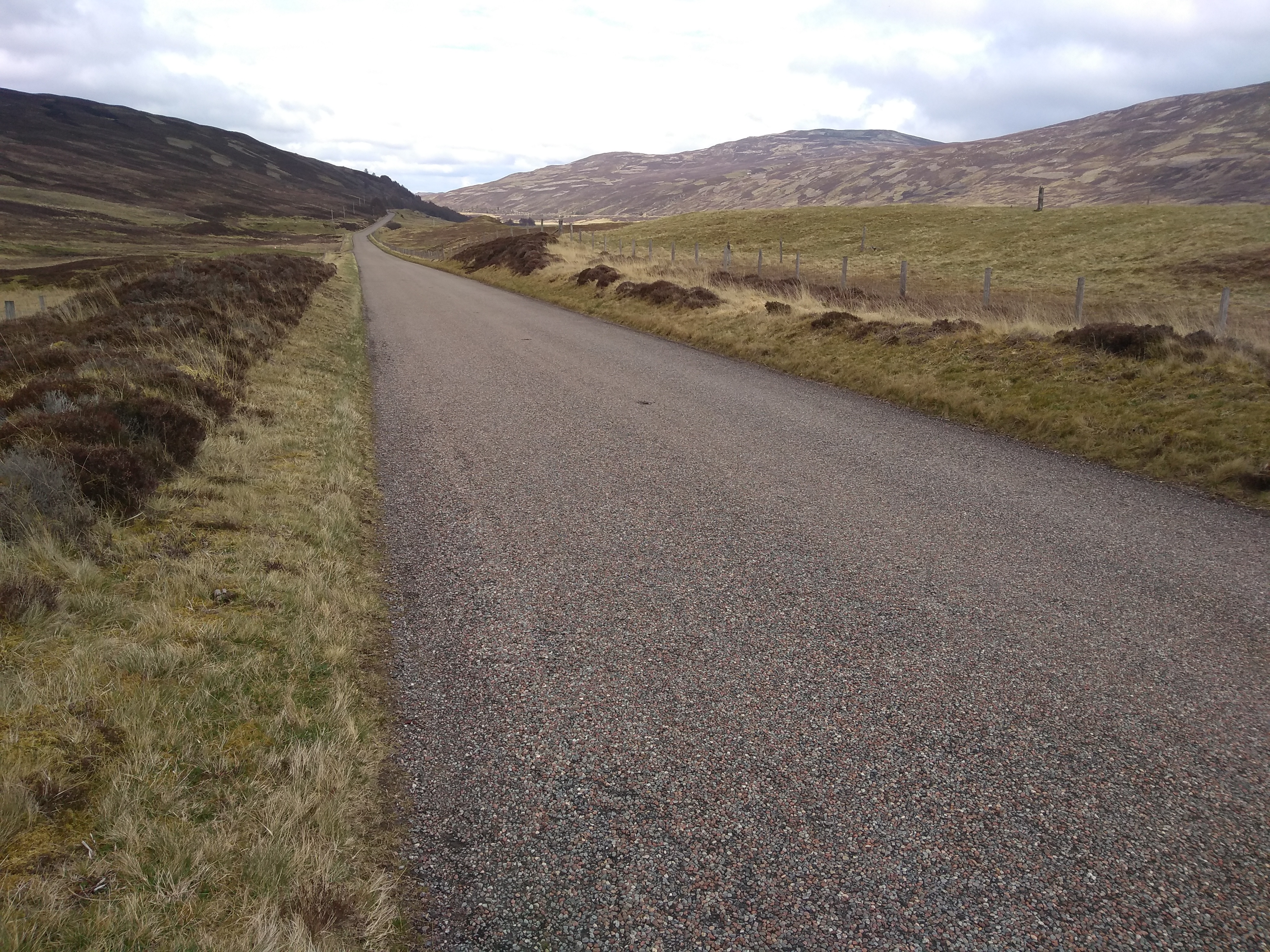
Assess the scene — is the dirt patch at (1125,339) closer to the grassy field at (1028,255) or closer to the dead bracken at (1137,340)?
the dead bracken at (1137,340)

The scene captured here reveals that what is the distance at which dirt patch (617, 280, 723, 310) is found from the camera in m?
20.0

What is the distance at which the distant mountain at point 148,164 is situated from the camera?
386ft

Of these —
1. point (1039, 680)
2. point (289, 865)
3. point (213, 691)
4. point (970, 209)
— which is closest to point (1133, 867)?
point (1039, 680)

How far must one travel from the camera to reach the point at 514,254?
3903cm

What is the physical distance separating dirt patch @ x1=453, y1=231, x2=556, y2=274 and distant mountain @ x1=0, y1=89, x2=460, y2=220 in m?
87.0

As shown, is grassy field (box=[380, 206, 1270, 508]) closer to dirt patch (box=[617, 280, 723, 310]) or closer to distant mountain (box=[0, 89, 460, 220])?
dirt patch (box=[617, 280, 723, 310])

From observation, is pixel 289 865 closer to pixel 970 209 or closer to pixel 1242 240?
pixel 1242 240

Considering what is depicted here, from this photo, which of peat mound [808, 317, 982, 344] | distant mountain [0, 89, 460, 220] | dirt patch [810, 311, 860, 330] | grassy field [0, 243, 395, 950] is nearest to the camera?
grassy field [0, 243, 395, 950]

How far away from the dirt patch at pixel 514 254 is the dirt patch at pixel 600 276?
580 cm

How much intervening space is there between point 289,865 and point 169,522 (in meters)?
3.77

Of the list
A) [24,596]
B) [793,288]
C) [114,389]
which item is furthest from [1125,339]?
[114,389]

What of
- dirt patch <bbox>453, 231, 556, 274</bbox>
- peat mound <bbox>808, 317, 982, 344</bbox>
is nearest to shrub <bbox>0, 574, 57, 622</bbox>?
peat mound <bbox>808, 317, 982, 344</bbox>

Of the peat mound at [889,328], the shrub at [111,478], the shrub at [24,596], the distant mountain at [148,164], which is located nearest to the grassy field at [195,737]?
the shrub at [24,596]

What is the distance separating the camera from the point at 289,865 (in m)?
2.53
